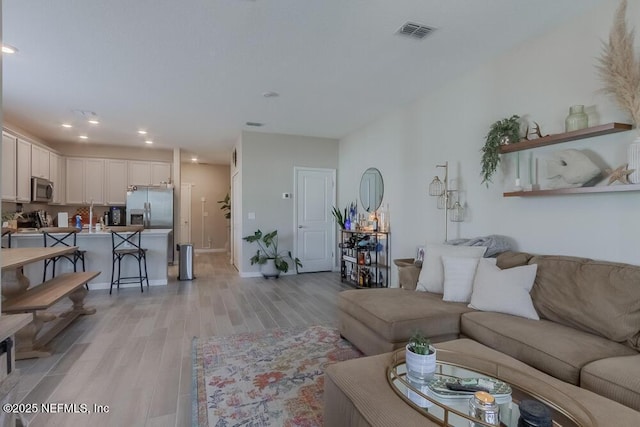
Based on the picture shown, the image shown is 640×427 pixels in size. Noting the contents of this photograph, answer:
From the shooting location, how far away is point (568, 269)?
2.28 metres

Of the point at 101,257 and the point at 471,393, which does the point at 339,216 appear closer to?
the point at 101,257

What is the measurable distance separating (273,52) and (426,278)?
255 centimetres

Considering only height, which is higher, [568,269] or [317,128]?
[317,128]

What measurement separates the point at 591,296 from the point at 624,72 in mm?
1437

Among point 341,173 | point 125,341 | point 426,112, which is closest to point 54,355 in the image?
point 125,341

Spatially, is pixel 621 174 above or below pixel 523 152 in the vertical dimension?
below

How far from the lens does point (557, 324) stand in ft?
7.05

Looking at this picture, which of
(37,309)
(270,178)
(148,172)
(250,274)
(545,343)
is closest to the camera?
(545,343)

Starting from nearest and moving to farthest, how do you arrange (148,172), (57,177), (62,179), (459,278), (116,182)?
(459,278)
(57,177)
(62,179)
(116,182)
(148,172)

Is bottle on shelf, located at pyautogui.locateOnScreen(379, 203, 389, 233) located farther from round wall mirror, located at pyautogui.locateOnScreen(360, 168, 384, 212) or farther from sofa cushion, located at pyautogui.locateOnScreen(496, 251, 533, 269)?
sofa cushion, located at pyautogui.locateOnScreen(496, 251, 533, 269)

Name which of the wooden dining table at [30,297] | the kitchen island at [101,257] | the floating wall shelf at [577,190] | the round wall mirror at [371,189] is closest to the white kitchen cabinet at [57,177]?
Result: the kitchen island at [101,257]

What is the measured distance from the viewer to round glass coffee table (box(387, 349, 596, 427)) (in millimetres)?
1259

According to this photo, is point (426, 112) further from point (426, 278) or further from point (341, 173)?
point (341, 173)

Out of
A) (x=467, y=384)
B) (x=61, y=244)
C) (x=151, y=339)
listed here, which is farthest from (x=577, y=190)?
(x=61, y=244)
